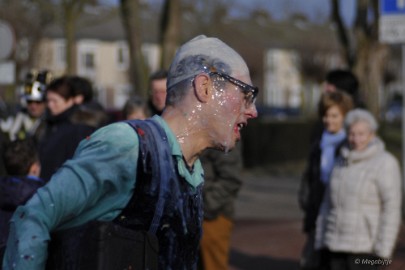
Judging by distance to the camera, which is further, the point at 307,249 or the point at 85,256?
the point at 307,249

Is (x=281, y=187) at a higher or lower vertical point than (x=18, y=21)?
lower

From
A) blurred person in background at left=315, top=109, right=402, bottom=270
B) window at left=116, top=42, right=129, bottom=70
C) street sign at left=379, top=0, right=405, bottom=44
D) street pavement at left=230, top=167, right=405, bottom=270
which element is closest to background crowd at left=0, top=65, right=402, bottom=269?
blurred person in background at left=315, top=109, right=402, bottom=270

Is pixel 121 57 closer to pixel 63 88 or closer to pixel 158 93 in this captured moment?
pixel 63 88

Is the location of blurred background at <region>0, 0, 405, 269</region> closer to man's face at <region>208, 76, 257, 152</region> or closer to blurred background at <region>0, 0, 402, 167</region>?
blurred background at <region>0, 0, 402, 167</region>

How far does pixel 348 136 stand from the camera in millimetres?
6574

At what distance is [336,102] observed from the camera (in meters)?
7.28

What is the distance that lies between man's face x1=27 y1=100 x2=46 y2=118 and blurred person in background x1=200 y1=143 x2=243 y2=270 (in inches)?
88.1

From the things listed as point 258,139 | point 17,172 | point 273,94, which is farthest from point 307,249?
point 273,94

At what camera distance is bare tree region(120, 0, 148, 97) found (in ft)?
61.1

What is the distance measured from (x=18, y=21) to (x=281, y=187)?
15.7m

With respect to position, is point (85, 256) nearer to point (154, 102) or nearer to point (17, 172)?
point (17, 172)

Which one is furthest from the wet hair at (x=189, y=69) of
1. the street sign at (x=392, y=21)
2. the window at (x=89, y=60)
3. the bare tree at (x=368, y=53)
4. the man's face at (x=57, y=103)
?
the window at (x=89, y=60)

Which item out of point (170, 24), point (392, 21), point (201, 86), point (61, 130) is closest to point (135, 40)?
point (170, 24)

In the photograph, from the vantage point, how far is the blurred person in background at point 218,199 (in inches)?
252
